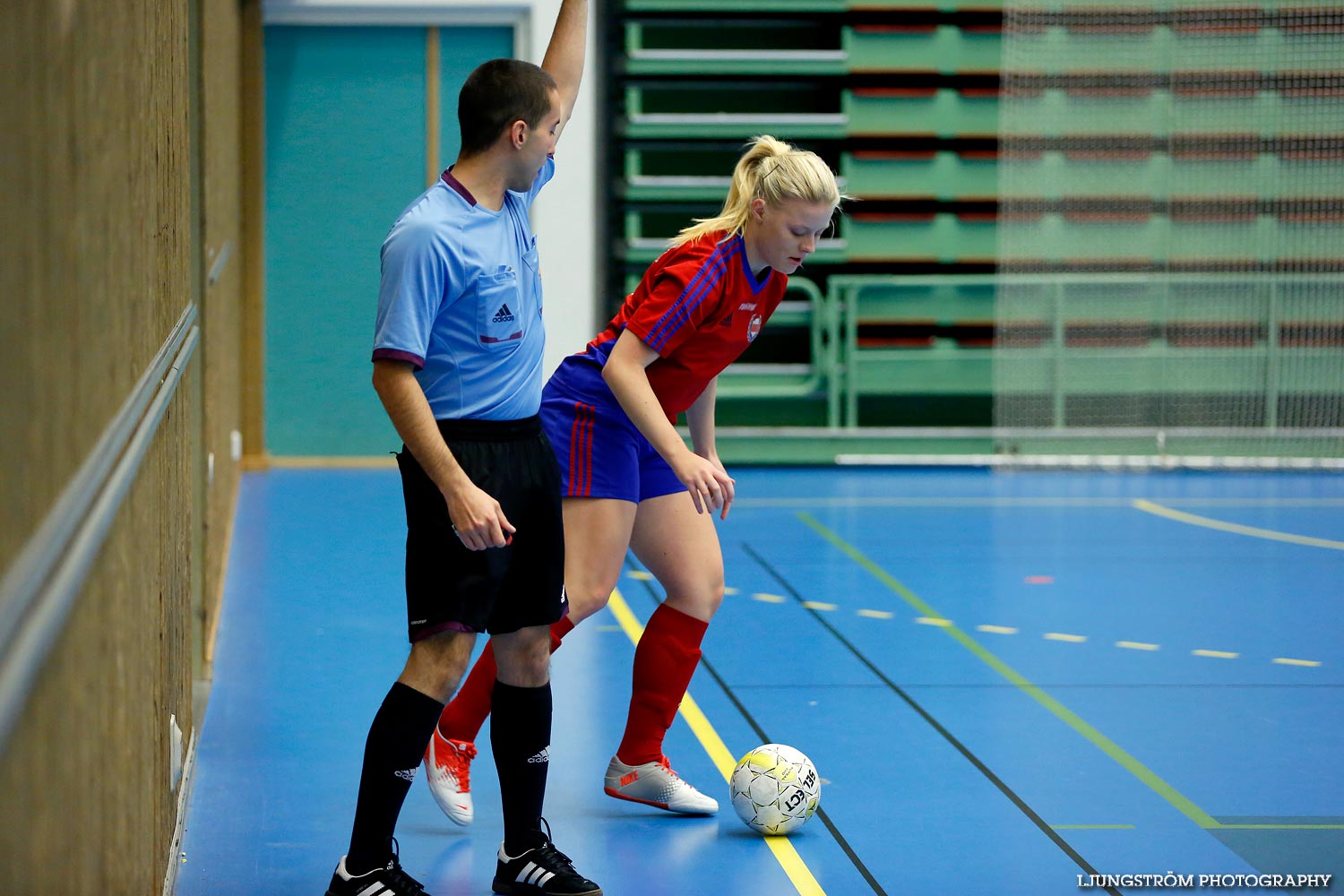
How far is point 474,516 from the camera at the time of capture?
8.78 feet

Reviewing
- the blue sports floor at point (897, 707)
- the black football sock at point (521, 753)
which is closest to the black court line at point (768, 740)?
the blue sports floor at point (897, 707)

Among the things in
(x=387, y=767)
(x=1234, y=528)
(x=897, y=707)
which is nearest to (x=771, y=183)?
(x=387, y=767)

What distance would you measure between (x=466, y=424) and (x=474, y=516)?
0.25 m

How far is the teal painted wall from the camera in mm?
9938

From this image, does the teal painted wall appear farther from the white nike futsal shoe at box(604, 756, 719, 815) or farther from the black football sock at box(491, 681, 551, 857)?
the black football sock at box(491, 681, 551, 857)

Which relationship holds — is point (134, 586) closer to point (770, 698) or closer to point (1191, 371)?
point (770, 698)

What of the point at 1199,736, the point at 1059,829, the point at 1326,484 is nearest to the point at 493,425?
the point at 1059,829

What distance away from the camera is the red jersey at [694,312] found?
3414mm

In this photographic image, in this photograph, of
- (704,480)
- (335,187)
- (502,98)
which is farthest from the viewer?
(335,187)

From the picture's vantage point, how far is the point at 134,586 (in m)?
2.23

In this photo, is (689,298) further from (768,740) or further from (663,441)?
(768,740)

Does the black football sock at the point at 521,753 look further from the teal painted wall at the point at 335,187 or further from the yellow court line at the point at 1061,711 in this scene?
the teal painted wall at the point at 335,187

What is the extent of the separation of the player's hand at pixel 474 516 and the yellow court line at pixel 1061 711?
1.90 m

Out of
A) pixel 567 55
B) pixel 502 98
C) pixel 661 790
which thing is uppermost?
pixel 567 55
